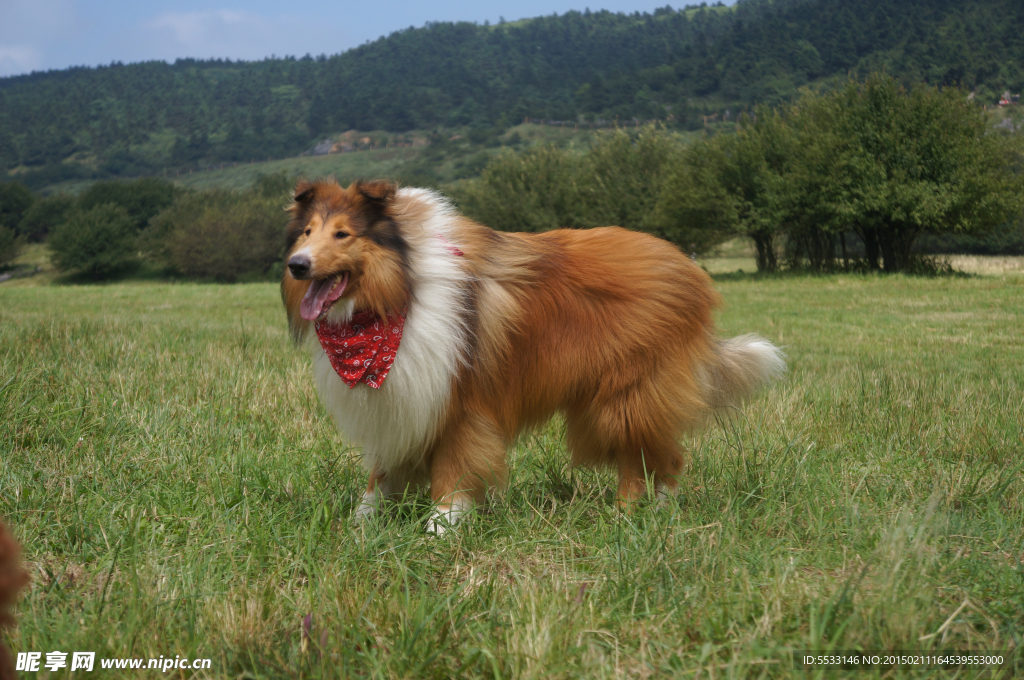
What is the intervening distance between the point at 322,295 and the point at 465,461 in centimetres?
107

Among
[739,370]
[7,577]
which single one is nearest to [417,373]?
[739,370]

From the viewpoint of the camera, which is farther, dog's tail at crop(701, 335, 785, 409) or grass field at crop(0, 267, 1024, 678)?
dog's tail at crop(701, 335, 785, 409)

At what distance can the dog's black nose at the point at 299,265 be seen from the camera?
3084 mm

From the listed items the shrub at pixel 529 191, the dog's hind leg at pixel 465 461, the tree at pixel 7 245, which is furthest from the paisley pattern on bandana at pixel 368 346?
the tree at pixel 7 245

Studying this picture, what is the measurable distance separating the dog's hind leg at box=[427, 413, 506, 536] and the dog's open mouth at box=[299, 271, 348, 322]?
838mm

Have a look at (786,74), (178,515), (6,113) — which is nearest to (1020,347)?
(178,515)

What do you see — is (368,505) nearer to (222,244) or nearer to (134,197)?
(222,244)

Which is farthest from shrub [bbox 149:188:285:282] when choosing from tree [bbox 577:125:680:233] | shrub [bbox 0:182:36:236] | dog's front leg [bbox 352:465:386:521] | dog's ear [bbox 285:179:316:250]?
dog's front leg [bbox 352:465:386:521]

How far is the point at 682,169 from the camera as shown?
108ft

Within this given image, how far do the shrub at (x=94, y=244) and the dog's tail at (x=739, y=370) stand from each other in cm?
6171

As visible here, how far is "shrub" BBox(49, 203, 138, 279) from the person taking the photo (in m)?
54.8

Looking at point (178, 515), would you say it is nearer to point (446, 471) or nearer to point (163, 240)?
point (446, 471)

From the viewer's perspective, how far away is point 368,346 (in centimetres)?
331

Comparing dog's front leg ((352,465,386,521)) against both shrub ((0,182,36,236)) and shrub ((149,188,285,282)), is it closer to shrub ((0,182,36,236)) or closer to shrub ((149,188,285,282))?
shrub ((149,188,285,282))
